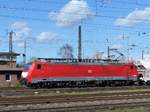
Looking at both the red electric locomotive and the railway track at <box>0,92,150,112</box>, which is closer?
the railway track at <box>0,92,150,112</box>

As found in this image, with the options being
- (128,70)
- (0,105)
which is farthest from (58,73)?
(0,105)

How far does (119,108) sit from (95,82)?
25877 millimetres

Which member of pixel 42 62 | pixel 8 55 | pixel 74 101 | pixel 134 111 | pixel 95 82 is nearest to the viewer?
pixel 134 111

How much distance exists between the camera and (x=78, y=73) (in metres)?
45.2

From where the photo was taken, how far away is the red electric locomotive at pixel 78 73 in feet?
140

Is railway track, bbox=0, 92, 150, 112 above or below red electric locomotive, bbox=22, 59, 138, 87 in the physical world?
below

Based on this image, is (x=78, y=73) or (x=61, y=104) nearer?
(x=61, y=104)

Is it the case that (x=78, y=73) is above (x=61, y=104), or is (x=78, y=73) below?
above

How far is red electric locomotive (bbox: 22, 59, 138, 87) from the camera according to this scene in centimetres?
4281

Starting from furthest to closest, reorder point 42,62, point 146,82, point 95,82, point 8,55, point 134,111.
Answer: point 8,55, point 146,82, point 95,82, point 42,62, point 134,111

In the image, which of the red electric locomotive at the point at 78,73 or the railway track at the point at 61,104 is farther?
the red electric locomotive at the point at 78,73

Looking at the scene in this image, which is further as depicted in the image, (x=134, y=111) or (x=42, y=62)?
(x=42, y=62)

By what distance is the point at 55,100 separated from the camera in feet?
78.1

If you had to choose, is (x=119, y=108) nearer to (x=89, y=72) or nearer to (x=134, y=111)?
(x=134, y=111)
